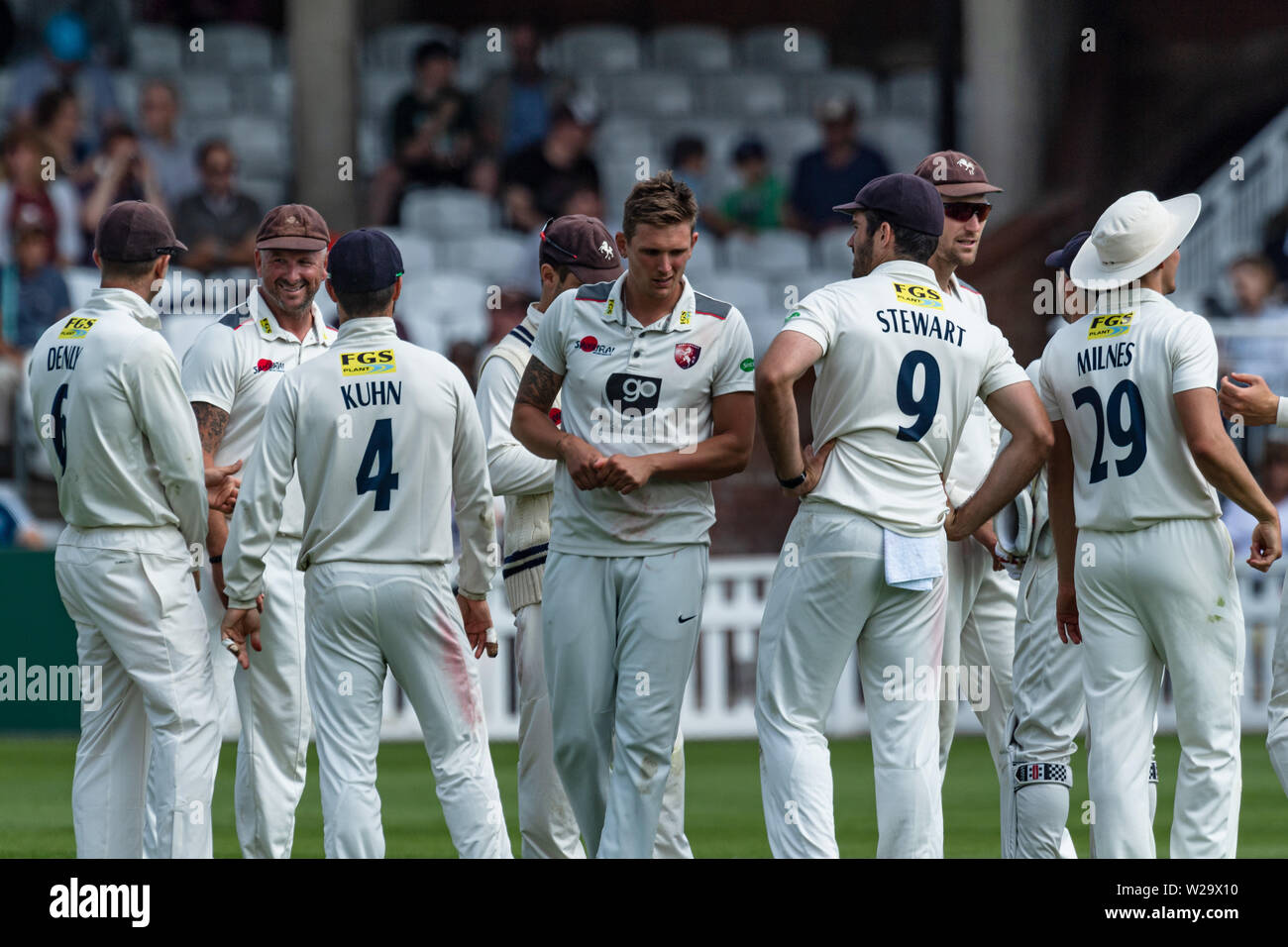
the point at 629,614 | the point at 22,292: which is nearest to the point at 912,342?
the point at 629,614

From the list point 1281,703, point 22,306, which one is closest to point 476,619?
point 1281,703

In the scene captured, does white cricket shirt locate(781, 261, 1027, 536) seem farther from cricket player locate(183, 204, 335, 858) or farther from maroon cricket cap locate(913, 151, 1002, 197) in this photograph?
cricket player locate(183, 204, 335, 858)

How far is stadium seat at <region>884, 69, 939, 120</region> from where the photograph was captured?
1770cm

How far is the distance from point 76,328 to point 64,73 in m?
11.9

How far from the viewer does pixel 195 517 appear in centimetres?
598

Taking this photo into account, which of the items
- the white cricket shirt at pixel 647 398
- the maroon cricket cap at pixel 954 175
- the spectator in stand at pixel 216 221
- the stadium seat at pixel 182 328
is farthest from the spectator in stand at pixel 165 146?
the white cricket shirt at pixel 647 398

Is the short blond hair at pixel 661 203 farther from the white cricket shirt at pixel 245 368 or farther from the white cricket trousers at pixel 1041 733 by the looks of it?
the white cricket trousers at pixel 1041 733

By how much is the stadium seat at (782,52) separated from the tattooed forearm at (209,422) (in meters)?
12.3

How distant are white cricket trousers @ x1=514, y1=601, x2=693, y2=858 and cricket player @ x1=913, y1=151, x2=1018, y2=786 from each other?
975 millimetres

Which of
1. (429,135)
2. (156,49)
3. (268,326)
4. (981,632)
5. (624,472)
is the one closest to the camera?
(624,472)

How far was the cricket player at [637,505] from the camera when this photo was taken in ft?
18.5

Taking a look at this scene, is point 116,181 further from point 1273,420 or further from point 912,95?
point 1273,420

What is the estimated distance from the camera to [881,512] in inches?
221

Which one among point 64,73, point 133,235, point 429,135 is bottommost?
point 133,235
